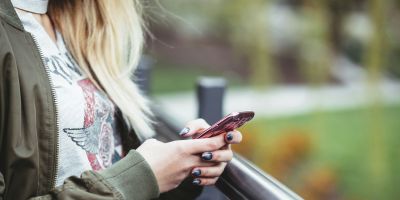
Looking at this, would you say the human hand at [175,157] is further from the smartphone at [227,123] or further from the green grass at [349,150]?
the green grass at [349,150]

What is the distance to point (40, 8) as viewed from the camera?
1522mm

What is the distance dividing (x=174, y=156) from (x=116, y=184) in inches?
5.6

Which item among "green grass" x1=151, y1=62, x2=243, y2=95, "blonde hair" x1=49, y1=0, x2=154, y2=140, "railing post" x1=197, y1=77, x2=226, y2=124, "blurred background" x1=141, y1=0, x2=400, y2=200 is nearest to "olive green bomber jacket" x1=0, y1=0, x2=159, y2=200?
"blonde hair" x1=49, y1=0, x2=154, y2=140

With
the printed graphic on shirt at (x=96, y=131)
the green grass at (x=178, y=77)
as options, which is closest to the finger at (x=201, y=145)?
the printed graphic on shirt at (x=96, y=131)

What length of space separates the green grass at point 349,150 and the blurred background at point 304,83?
0.01 m

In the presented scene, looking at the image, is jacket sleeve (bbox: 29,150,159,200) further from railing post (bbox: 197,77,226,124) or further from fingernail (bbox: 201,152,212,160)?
railing post (bbox: 197,77,226,124)

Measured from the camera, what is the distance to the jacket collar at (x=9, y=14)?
1289mm

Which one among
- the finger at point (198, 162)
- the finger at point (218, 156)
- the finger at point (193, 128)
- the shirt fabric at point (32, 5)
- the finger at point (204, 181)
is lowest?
the finger at point (204, 181)

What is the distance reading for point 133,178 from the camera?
49.2 inches

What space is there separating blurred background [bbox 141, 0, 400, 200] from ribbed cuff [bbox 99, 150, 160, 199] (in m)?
0.67

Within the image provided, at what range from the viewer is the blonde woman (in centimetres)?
120

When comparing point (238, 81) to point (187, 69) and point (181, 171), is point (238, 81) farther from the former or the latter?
point (181, 171)

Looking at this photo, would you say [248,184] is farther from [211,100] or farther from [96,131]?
[211,100]

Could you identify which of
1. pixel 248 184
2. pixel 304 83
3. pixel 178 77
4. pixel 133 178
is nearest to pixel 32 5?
pixel 133 178
